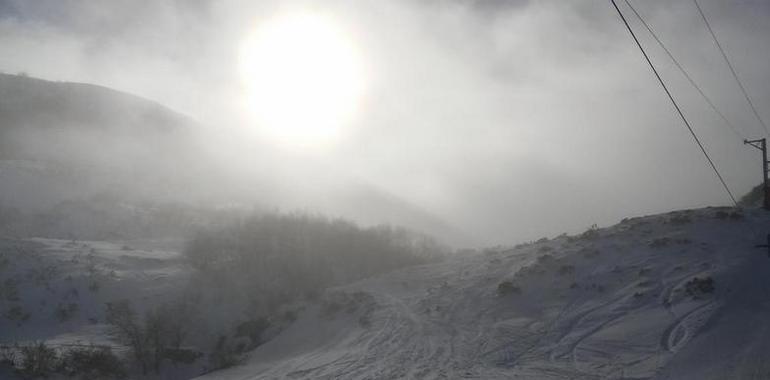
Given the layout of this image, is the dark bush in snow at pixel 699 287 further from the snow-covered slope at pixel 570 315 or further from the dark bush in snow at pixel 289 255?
the dark bush in snow at pixel 289 255

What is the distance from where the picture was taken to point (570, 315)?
16531 millimetres

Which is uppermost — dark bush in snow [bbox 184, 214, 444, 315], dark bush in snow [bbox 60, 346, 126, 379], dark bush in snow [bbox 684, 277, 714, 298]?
dark bush in snow [bbox 184, 214, 444, 315]

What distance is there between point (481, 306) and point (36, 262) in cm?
1981

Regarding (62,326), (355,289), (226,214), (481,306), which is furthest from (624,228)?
(226,214)

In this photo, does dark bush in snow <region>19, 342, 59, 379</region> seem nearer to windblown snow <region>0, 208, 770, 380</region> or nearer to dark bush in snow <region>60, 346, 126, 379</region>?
dark bush in snow <region>60, 346, 126, 379</region>

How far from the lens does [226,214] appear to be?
45375 mm

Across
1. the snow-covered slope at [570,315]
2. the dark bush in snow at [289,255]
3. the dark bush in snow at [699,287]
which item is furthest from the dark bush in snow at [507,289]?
the dark bush in snow at [289,255]

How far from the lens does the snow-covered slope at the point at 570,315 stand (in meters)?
12.5

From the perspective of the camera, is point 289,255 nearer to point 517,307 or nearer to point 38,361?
point 38,361

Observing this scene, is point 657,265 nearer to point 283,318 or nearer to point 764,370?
point 764,370

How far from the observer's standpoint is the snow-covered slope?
40.9ft

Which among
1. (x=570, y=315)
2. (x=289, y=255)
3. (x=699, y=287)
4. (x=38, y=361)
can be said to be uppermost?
(x=289, y=255)

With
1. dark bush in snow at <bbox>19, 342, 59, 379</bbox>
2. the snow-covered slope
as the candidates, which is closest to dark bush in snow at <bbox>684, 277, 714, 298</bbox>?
the snow-covered slope

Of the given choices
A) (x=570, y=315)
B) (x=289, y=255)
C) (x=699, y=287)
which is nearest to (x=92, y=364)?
(x=289, y=255)
